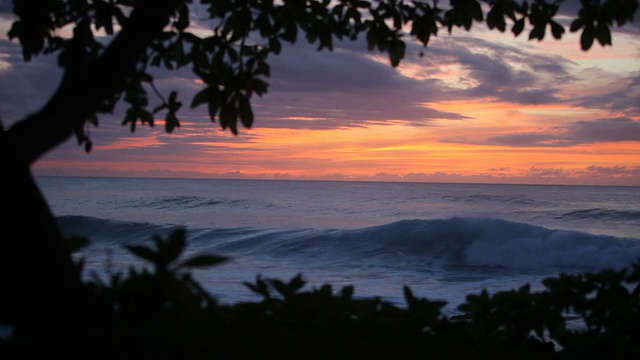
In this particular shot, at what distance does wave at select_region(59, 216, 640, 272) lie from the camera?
15.3 metres

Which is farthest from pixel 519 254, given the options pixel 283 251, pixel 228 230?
pixel 228 230

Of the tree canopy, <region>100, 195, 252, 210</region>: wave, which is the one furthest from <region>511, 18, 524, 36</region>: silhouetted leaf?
<region>100, 195, 252, 210</region>: wave

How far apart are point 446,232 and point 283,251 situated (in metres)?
5.30

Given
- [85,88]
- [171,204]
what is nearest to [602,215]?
[171,204]

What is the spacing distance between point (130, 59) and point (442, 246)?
15.5m

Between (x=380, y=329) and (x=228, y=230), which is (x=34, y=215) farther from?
(x=228, y=230)

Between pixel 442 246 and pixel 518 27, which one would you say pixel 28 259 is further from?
pixel 442 246

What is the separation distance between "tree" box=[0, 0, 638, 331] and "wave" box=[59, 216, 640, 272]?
11.1m

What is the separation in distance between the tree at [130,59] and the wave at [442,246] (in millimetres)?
11124

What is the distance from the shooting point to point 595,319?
2441 mm

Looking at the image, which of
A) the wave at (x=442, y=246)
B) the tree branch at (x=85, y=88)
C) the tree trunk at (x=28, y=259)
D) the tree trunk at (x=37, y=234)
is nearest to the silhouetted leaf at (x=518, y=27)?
the tree branch at (x=85, y=88)

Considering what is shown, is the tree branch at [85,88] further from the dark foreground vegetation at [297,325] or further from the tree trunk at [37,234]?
the dark foreground vegetation at [297,325]

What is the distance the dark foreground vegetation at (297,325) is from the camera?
5.98 feet

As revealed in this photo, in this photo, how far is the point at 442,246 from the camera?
1698 centimetres
